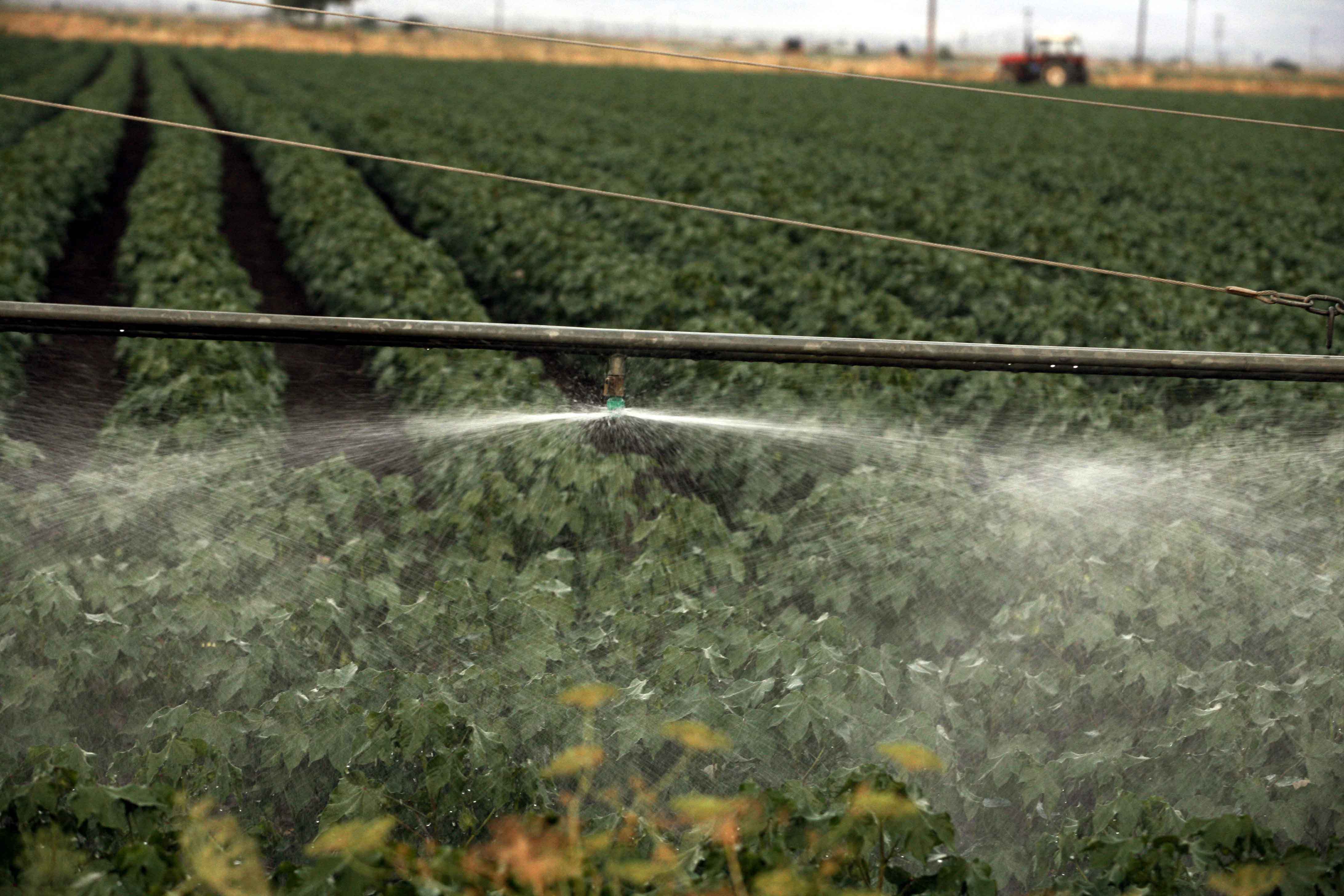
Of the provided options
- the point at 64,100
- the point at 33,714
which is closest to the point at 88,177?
the point at 64,100

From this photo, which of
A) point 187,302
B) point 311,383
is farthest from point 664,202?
point 187,302

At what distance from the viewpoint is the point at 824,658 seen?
9.98 feet

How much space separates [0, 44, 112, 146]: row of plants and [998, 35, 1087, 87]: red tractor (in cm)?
3418

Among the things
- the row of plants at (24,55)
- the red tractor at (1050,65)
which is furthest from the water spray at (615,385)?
the red tractor at (1050,65)

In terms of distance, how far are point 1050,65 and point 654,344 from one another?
5394 centimetres

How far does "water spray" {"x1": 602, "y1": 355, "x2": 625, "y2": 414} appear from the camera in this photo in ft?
10.0

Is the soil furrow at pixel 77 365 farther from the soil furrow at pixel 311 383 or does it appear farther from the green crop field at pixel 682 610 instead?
the soil furrow at pixel 311 383

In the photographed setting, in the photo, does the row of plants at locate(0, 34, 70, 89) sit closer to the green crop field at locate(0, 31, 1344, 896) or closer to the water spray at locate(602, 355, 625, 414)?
the green crop field at locate(0, 31, 1344, 896)

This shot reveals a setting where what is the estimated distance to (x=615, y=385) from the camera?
3.09 m

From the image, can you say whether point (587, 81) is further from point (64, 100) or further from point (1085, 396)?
point (1085, 396)

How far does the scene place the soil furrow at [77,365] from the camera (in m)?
4.40

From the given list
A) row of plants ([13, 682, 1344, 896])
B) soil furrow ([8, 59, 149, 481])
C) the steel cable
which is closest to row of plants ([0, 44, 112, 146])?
soil furrow ([8, 59, 149, 481])

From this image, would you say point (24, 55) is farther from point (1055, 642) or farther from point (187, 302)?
point (1055, 642)

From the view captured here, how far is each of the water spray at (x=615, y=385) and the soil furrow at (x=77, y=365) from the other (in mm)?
1329
